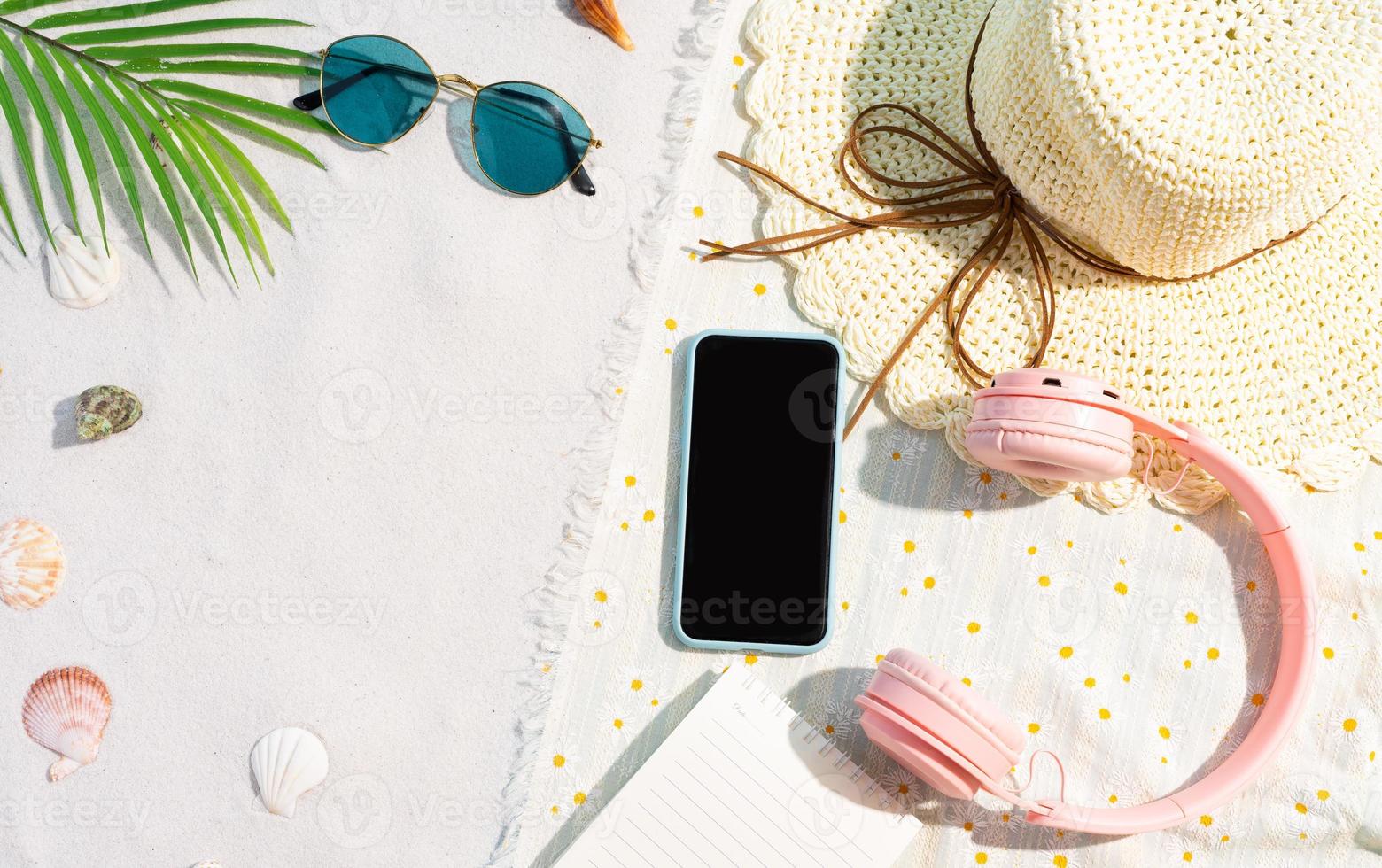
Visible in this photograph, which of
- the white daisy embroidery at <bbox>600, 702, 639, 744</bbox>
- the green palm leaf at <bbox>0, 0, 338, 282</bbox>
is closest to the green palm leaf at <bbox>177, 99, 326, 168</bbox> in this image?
the green palm leaf at <bbox>0, 0, 338, 282</bbox>

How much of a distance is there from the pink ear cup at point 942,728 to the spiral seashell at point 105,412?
0.58 m

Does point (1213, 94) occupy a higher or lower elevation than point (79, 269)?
higher

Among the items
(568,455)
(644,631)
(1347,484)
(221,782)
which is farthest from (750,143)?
(221,782)

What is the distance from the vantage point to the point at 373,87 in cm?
72

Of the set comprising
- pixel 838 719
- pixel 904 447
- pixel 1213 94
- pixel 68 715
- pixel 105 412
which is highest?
pixel 1213 94

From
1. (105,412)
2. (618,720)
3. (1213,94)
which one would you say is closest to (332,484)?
(105,412)

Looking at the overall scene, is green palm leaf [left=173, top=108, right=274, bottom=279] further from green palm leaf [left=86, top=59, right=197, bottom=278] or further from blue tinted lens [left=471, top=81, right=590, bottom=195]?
blue tinted lens [left=471, top=81, right=590, bottom=195]

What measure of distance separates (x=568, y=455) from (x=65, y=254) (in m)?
0.42

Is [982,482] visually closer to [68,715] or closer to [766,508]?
[766,508]

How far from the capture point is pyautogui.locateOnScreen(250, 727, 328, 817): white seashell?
0.69 metres

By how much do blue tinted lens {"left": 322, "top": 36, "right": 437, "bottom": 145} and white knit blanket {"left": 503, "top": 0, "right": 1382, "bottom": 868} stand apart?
0.99 feet

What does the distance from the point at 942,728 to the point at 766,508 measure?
194mm

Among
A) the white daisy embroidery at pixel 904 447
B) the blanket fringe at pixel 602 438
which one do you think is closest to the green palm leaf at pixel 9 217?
the blanket fringe at pixel 602 438

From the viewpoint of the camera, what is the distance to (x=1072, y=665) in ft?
2.27
